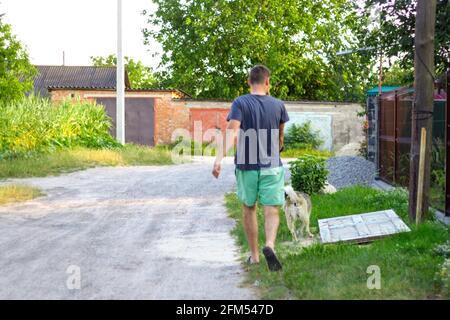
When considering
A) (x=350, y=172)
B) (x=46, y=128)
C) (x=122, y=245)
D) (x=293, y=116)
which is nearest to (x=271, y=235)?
(x=122, y=245)

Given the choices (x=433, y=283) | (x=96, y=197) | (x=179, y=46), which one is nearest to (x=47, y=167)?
(x=96, y=197)

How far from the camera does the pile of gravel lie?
16.3m

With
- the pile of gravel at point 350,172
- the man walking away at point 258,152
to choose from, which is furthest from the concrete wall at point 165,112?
the man walking away at point 258,152

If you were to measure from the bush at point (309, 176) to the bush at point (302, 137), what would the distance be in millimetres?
21570

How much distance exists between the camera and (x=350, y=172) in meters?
18.1

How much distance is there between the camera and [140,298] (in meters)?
5.70

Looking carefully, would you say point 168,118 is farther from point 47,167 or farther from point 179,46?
point 47,167

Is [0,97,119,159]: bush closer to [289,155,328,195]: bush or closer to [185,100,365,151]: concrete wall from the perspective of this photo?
[185,100,365,151]: concrete wall

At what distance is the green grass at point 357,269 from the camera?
18.4ft

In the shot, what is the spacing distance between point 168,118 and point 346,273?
3060cm

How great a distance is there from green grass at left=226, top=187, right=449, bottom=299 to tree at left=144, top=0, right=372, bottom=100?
33172mm

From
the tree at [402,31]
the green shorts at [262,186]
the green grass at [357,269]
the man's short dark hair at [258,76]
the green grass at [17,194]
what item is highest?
the tree at [402,31]
